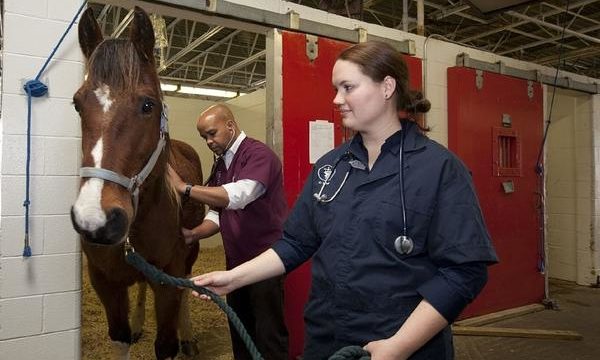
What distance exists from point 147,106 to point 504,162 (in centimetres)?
316

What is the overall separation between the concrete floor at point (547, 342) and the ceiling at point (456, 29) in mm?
2243

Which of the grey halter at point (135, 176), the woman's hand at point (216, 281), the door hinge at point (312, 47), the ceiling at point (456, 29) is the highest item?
the ceiling at point (456, 29)

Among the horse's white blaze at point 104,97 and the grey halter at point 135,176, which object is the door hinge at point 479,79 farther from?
the horse's white blaze at point 104,97

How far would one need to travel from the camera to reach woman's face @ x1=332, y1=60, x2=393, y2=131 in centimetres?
105

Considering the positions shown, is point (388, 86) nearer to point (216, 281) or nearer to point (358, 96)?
point (358, 96)

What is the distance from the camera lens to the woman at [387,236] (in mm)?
914

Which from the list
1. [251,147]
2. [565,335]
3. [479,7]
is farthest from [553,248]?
[251,147]

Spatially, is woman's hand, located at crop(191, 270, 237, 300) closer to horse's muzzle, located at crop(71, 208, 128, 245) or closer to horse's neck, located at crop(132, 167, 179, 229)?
horse's muzzle, located at crop(71, 208, 128, 245)

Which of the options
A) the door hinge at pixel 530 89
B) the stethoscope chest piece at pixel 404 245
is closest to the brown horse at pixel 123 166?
the stethoscope chest piece at pixel 404 245

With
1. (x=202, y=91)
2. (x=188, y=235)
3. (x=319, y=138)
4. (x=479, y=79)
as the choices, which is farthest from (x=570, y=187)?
(x=202, y=91)

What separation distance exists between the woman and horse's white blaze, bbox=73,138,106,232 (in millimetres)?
290

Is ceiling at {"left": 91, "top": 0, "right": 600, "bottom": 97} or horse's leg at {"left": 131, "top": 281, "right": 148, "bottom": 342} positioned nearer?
horse's leg at {"left": 131, "top": 281, "right": 148, "bottom": 342}

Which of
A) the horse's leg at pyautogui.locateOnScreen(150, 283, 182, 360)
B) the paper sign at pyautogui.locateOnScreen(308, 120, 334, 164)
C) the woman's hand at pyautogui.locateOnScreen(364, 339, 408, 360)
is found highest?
the paper sign at pyautogui.locateOnScreen(308, 120, 334, 164)

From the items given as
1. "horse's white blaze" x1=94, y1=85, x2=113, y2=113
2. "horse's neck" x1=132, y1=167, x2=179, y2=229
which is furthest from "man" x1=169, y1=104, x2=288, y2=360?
"horse's white blaze" x1=94, y1=85, x2=113, y2=113
